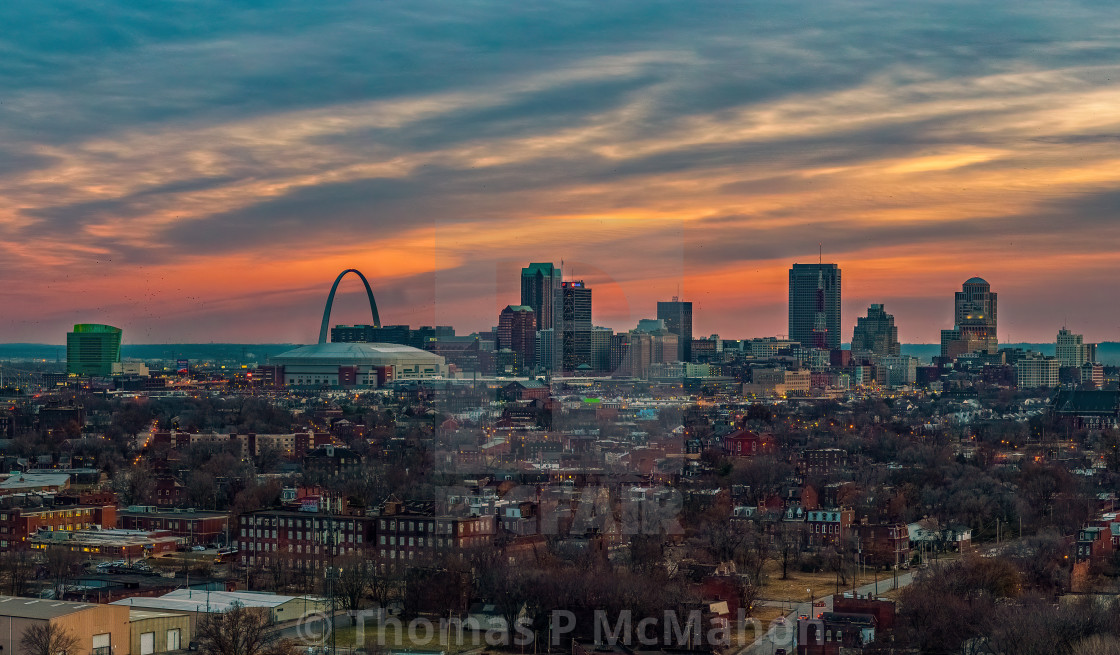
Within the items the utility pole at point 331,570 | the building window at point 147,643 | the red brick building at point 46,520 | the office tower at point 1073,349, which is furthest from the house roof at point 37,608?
the office tower at point 1073,349

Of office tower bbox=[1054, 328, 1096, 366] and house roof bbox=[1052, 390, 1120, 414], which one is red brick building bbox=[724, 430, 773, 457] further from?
office tower bbox=[1054, 328, 1096, 366]

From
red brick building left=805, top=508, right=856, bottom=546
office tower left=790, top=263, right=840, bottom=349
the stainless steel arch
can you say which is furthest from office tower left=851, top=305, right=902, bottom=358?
red brick building left=805, top=508, right=856, bottom=546

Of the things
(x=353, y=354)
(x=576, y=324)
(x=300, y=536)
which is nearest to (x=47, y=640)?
(x=576, y=324)

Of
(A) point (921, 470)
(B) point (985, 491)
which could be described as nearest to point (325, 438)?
(A) point (921, 470)

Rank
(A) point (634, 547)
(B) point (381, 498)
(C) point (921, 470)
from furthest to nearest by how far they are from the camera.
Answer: (C) point (921, 470), (B) point (381, 498), (A) point (634, 547)

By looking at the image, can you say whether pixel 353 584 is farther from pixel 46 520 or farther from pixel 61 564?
pixel 46 520

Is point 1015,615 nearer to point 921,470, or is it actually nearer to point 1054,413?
point 921,470
